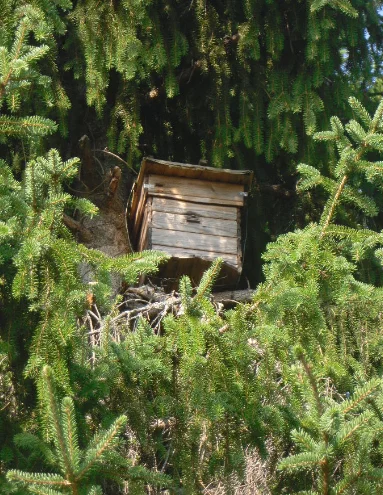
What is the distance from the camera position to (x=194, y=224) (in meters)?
6.20

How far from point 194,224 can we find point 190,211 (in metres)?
0.09

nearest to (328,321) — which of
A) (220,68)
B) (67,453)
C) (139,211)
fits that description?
(67,453)

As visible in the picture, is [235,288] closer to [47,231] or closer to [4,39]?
[4,39]

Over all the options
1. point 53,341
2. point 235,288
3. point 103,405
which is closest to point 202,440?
point 103,405

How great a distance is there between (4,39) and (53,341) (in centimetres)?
236

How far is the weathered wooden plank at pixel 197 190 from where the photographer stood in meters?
6.23

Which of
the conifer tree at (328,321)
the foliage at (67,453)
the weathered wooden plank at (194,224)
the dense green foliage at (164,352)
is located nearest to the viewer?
the foliage at (67,453)

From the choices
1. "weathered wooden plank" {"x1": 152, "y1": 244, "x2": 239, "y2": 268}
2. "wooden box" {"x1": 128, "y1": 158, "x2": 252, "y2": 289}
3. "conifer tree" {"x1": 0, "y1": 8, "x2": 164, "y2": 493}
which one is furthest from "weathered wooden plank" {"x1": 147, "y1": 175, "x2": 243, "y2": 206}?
"conifer tree" {"x1": 0, "y1": 8, "x2": 164, "y2": 493}

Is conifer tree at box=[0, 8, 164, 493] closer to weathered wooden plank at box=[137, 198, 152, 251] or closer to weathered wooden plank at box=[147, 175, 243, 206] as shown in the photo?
weathered wooden plank at box=[137, 198, 152, 251]

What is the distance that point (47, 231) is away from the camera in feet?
11.7

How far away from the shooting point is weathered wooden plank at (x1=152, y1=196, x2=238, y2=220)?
6.20 metres

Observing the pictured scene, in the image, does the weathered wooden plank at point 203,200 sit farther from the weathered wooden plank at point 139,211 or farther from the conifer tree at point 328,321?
the conifer tree at point 328,321

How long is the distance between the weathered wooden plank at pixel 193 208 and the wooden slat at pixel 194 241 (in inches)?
5.9

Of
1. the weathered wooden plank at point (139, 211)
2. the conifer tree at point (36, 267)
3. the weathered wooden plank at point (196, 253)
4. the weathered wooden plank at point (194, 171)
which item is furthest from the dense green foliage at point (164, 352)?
the weathered wooden plank at point (196, 253)
